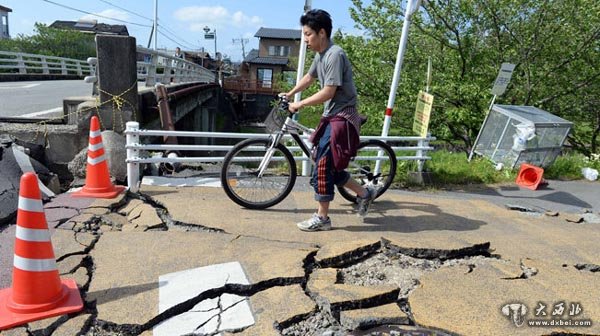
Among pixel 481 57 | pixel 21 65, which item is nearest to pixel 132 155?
A: pixel 481 57

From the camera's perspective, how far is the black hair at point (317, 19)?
361 centimetres

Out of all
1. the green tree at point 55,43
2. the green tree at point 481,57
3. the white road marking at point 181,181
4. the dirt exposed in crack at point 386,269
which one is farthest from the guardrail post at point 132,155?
the green tree at point 55,43

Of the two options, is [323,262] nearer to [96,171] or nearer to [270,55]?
[96,171]

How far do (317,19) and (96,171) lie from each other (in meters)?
2.75

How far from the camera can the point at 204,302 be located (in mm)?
2604

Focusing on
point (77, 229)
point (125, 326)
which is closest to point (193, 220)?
point (77, 229)

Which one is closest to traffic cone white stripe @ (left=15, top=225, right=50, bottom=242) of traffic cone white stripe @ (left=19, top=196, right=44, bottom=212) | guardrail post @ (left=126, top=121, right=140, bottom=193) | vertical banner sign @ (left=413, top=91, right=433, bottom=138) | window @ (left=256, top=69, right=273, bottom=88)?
traffic cone white stripe @ (left=19, top=196, right=44, bottom=212)

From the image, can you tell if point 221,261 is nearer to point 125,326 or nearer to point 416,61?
point 125,326

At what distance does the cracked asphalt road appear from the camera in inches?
98.0

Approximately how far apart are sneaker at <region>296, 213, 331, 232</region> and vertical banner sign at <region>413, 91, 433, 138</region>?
2587 mm

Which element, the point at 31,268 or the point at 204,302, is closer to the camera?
the point at 31,268

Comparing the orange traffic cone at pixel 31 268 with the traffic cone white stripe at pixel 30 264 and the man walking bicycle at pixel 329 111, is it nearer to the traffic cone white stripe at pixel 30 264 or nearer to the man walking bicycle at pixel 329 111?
the traffic cone white stripe at pixel 30 264

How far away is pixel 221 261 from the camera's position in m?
3.14

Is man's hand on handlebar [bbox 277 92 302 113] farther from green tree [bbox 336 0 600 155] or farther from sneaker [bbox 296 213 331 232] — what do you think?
green tree [bbox 336 0 600 155]
